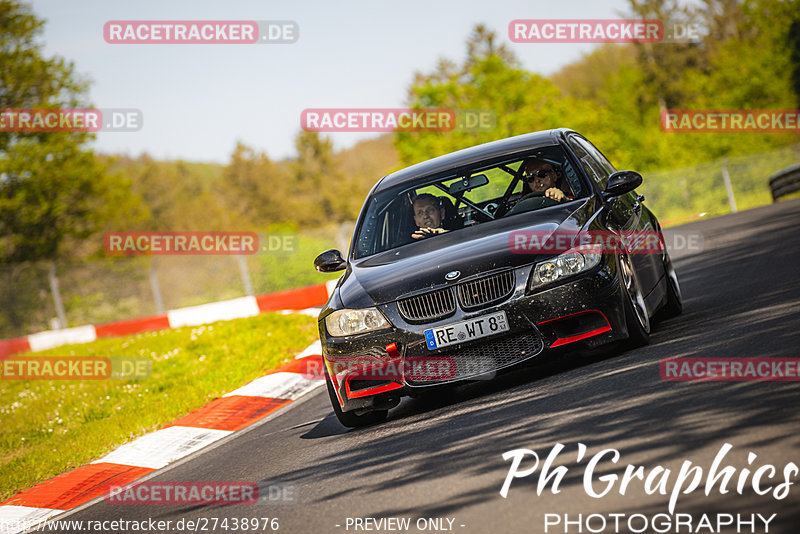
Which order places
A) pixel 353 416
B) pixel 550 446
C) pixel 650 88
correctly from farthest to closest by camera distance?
pixel 650 88 < pixel 353 416 < pixel 550 446

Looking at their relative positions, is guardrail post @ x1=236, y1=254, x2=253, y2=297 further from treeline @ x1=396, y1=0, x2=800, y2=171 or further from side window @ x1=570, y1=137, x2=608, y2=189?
treeline @ x1=396, y1=0, x2=800, y2=171

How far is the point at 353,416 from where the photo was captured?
6.64 metres

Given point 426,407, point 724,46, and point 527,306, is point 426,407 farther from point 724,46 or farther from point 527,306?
point 724,46

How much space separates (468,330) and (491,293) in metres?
0.28

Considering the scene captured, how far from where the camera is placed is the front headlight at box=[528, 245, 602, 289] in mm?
6020

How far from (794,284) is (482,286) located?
137 inches

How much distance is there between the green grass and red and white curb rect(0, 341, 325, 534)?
32 cm

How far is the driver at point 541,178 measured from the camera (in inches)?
286

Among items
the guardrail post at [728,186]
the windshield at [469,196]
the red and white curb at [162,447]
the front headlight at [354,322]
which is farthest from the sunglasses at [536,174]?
the guardrail post at [728,186]

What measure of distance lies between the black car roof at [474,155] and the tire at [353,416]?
6.68 feet

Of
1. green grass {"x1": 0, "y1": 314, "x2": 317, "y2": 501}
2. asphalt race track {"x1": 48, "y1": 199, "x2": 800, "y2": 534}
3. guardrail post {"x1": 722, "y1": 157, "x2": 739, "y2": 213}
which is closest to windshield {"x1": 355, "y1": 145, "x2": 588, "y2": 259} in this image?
asphalt race track {"x1": 48, "y1": 199, "x2": 800, "y2": 534}

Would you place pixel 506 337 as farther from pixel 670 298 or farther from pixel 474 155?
pixel 670 298

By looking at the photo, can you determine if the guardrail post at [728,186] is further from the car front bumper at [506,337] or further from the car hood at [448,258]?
the car front bumper at [506,337]

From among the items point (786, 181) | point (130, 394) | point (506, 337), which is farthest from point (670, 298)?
point (786, 181)
